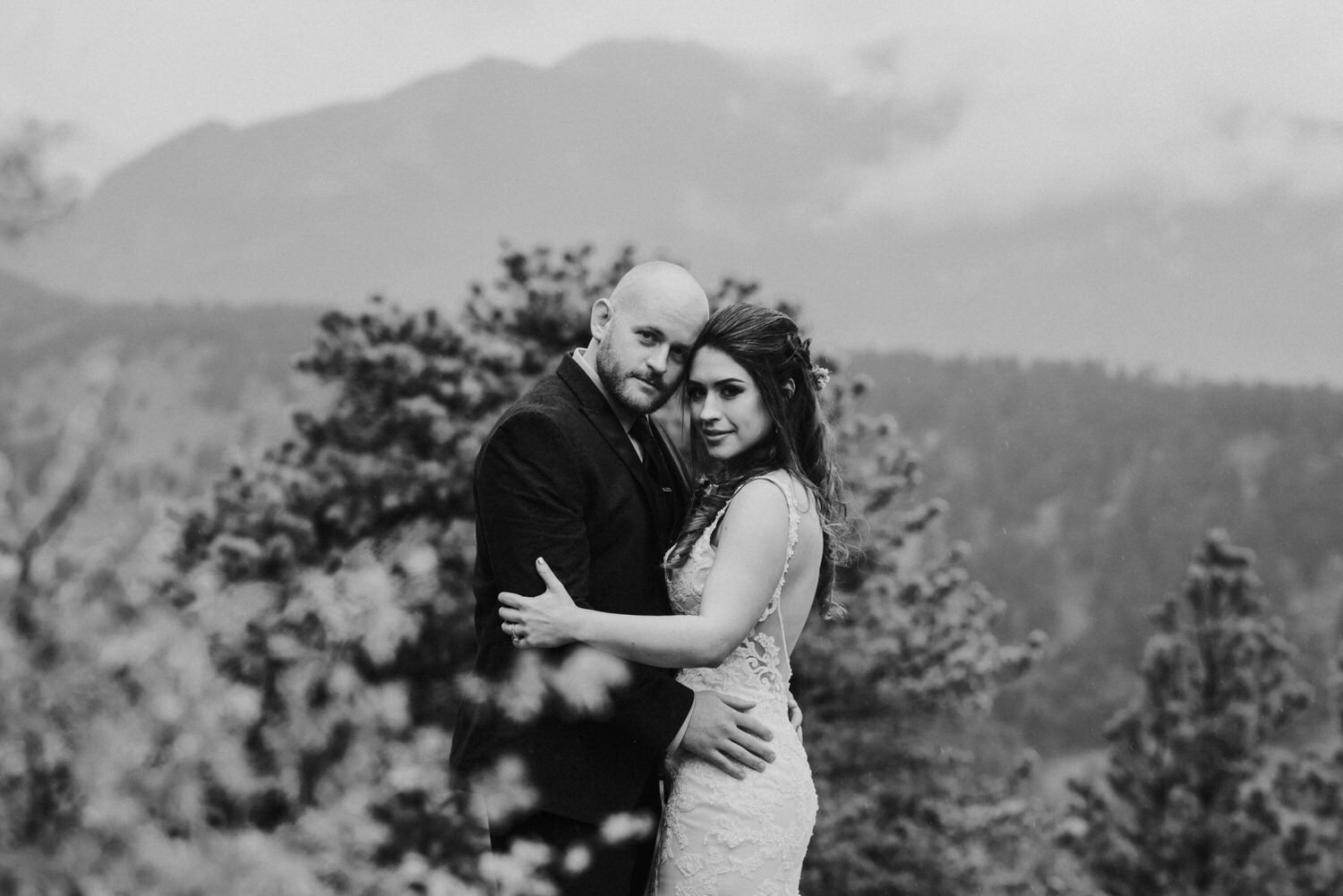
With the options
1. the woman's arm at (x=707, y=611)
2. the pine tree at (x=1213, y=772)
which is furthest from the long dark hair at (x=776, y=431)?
the pine tree at (x=1213, y=772)

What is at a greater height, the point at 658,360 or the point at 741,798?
the point at 658,360

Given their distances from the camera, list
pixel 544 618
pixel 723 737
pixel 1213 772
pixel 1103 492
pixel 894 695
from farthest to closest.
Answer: pixel 1103 492 < pixel 1213 772 < pixel 894 695 < pixel 723 737 < pixel 544 618

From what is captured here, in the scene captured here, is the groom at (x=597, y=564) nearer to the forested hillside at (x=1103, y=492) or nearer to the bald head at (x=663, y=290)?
the bald head at (x=663, y=290)

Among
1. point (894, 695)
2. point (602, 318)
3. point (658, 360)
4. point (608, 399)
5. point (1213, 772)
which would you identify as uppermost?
point (602, 318)

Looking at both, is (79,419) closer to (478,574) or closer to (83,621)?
(83,621)

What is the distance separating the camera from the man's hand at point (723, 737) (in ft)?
10.4

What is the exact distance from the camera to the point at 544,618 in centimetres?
280

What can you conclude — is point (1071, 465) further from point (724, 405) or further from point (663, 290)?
point (663, 290)

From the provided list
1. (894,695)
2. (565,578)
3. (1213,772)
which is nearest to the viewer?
(565,578)

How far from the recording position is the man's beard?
324cm

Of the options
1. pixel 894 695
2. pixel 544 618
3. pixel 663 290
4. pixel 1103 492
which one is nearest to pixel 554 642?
pixel 544 618

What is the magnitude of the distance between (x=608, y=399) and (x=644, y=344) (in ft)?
0.61

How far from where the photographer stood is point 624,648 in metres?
2.90

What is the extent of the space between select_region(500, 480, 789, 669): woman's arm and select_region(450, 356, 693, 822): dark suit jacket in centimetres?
9
